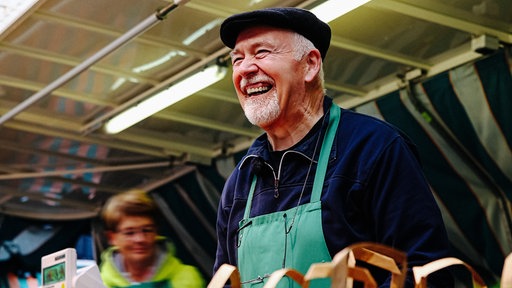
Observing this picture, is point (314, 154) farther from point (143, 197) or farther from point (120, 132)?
point (120, 132)

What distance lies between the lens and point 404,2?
656 centimetres

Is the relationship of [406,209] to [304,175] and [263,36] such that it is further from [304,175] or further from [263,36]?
A: [263,36]

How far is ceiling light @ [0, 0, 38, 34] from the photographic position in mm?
6848

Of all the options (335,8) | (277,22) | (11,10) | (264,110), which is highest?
(11,10)

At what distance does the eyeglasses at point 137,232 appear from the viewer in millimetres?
4383

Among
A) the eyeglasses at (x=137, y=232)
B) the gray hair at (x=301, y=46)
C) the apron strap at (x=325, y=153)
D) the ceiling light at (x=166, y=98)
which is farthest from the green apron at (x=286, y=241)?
the ceiling light at (x=166, y=98)

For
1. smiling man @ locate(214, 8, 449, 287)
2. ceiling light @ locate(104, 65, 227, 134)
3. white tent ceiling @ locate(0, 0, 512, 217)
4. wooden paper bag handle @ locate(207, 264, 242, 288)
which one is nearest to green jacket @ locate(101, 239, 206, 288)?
smiling man @ locate(214, 8, 449, 287)

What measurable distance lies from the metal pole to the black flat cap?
12.6ft

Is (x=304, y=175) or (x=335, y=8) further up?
(x=335, y=8)

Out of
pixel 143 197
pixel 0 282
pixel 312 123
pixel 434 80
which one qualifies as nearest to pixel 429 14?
pixel 434 80

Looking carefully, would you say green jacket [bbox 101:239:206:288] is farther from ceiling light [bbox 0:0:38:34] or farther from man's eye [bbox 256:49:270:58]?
ceiling light [bbox 0:0:38:34]

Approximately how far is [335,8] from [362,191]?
4.15 meters

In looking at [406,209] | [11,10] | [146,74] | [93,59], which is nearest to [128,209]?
[406,209]

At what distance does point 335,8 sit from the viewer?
6.43 metres
